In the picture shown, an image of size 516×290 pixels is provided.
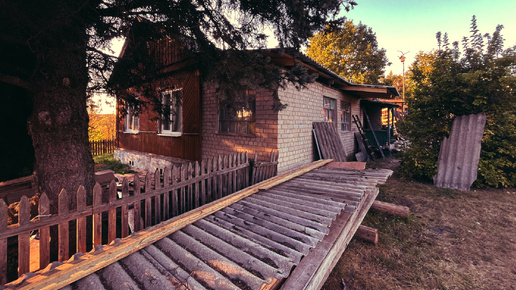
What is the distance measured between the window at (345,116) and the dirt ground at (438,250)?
5342mm

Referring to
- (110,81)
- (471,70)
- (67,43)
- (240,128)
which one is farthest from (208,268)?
(471,70)

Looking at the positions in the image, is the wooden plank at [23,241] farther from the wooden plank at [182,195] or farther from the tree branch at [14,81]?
the tree branch at [14,81]

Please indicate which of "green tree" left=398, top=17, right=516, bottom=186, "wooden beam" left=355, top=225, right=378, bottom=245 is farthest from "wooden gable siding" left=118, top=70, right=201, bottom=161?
"green tree" left=398, top=17, right=516, bottom=186

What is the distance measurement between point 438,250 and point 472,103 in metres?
5.51

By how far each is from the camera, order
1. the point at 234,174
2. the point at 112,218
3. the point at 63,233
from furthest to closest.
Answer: the point at 234,174, the point at 112,218, the point at 63,233

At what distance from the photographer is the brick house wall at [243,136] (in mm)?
5648

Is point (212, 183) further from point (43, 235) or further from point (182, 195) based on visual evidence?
point (43, 235)

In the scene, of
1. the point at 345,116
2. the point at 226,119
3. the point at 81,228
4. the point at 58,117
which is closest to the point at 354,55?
the point at 345,116

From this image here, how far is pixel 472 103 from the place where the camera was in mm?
6477

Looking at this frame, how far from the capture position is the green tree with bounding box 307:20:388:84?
2391cm

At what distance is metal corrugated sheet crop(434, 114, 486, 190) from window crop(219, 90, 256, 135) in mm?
5926

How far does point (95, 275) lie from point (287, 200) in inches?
85.6

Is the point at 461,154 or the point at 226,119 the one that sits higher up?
the point at 226,119

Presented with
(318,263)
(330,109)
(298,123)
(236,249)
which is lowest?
(318,263)
